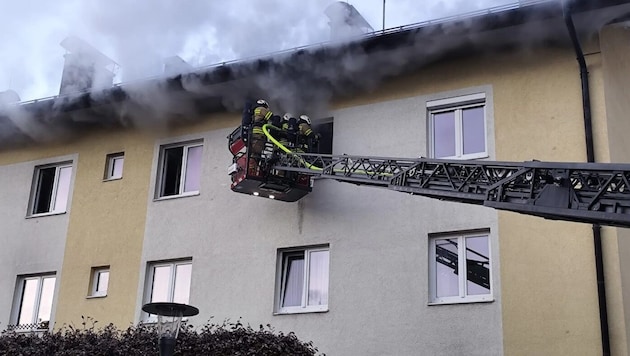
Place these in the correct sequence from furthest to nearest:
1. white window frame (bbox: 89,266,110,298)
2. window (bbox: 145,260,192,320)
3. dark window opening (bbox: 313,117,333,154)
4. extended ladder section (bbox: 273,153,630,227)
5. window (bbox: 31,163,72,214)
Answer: window (bbox: 31,163,72,214), white window frame (bbox: 89,266,110,298), window (bbox: 145,260,192,320), dark window opening (bbox: 313,117,333,154), extended ladder section (bbox: 273,153,630,227)

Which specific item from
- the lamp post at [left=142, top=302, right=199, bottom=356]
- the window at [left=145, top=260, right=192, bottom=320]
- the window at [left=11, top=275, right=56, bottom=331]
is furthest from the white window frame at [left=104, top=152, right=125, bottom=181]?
the lamp post at [left=142, top=302, right=199, bottom=356]

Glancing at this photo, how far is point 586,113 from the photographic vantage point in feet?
35.8

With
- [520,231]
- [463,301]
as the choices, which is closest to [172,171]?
[463,301]

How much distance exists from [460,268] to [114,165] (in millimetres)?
7132

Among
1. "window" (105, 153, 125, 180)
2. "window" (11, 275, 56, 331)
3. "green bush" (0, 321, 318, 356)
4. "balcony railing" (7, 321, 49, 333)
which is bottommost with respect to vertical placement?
"green bush" (0, 321, 318, 356)

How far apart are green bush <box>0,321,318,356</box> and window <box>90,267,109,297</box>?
1.89 m

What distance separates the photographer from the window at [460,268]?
438 inches

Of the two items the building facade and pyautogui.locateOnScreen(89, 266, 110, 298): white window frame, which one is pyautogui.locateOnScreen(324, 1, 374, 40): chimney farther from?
pyautogui.locateOnScreen(89, 266, 110, 298): white window frame

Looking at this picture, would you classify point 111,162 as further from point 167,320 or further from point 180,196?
Answer: point 167,320

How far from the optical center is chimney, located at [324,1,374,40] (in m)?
14.2

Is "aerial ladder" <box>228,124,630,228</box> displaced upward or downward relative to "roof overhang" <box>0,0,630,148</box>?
downward

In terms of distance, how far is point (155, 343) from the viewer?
11.5 meters

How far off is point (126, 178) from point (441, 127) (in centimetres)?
586

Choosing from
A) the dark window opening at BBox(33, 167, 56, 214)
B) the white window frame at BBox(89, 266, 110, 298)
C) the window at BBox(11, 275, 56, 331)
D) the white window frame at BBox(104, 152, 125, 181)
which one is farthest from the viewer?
the dark window opening at BBox(33, 167, 56, 214)
